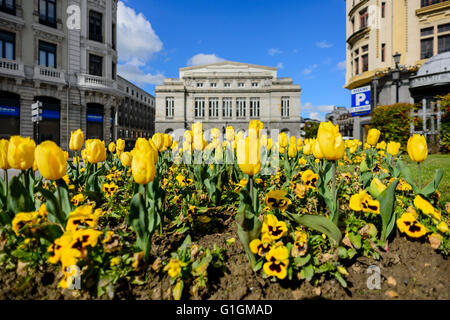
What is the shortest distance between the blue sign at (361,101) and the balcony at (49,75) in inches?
896

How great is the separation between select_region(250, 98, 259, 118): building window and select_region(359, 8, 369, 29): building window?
78.0 feet

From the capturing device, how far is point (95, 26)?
18.2m

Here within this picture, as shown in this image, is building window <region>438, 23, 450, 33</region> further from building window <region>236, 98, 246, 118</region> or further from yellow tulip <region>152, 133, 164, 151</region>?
building window <region>236, 98, 246, 118</region>

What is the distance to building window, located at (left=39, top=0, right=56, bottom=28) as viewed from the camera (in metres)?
16.2

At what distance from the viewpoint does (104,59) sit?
18.7 metres

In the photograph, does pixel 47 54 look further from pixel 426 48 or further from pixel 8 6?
pixel 426 48

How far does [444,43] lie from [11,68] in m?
30.9

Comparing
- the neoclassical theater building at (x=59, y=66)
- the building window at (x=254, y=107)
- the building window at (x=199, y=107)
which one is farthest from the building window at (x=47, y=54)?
the building window at (x=254, y=107)

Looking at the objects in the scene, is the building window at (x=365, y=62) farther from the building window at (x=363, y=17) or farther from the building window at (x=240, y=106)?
the building window at (x=240, y=106)

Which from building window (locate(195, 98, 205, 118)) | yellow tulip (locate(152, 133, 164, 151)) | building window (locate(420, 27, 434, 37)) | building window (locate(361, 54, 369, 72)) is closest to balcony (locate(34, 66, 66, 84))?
yellow tulip (locate(152, 133, 164, 151))

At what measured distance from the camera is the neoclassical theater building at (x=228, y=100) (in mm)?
44406
